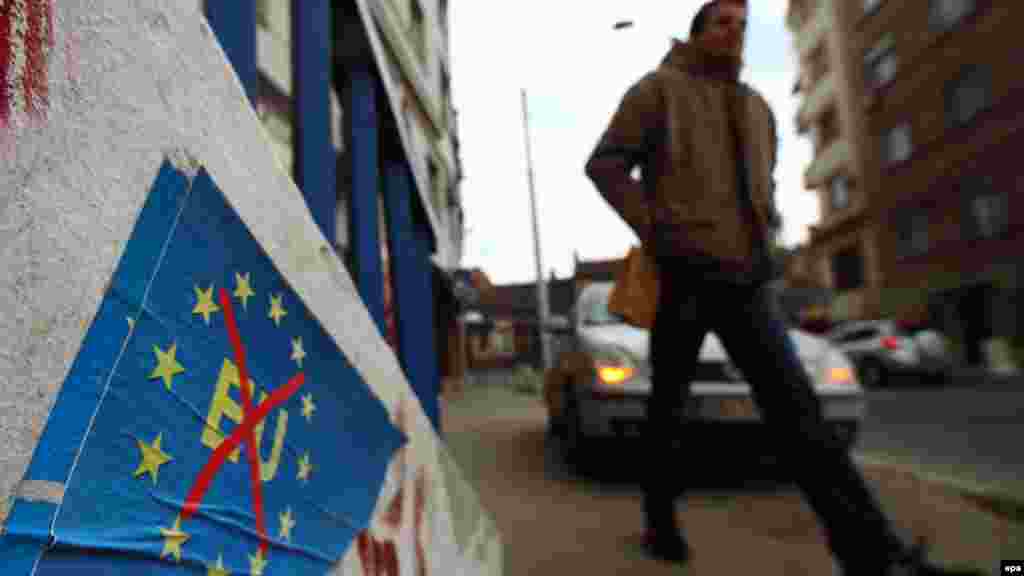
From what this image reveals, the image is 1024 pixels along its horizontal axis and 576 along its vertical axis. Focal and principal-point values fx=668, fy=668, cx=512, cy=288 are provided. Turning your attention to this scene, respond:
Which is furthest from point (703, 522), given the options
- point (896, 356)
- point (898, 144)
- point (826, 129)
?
point (826, 129)

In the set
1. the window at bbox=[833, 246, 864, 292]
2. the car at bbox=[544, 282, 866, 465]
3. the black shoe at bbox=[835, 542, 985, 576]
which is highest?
the window at bbox=[833, 246, 864, 292]

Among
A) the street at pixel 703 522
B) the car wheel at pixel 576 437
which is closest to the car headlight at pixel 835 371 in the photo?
the street at pixel 703 522

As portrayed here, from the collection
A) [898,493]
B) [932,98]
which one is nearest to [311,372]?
[898,493]

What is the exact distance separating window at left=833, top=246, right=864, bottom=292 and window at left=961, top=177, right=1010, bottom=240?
19.2 feet

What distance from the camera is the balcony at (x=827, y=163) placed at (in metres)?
24.8

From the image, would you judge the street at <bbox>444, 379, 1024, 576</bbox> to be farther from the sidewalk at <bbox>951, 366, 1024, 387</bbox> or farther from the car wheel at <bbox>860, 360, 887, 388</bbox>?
the sidewalk at <bbox>951, 366, 1024, 387</bbox>

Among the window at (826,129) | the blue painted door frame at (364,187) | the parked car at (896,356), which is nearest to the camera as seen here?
the blue painted door frame at (364,187)

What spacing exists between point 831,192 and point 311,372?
2887 cm

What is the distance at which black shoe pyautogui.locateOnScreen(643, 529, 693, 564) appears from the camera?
200cm

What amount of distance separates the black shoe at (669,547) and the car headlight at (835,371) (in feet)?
5.32

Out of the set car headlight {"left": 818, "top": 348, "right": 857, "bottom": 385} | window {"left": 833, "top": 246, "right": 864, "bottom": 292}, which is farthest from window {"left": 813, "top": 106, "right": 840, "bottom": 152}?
car headlight {"left": 818, "top": 348, "right": 857, "bottom": 385}

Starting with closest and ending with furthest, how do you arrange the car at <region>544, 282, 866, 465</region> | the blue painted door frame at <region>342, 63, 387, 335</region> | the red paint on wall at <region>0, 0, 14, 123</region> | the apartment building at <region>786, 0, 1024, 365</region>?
1. the red paint on wall at <region>0, 0, 14, 123</region>
2. the blue painted door frame at <region>342, 63, 387, 335</region>
3. the car at <region>544, 282, 866, 465</region>
4. the apartment building at <region>786, 0, 1024, 365</region>

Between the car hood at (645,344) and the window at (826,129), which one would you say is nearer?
the car hood at (645,344)

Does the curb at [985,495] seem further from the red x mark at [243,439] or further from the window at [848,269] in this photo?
the window at [848,269]
